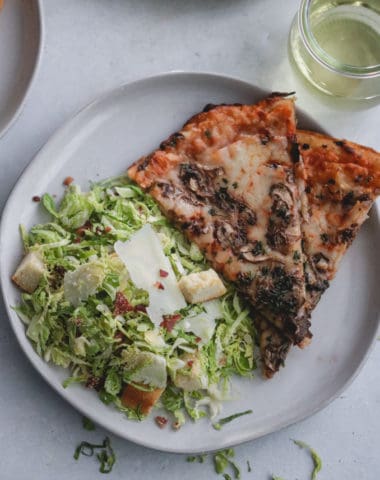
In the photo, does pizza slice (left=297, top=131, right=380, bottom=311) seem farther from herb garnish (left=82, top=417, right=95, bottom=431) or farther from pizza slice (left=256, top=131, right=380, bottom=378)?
herb garnish (left=82, top=417, right=95, bottom=431)

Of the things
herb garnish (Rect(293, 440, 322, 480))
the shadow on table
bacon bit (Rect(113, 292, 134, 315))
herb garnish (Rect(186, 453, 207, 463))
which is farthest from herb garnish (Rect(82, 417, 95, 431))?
the shadow on table

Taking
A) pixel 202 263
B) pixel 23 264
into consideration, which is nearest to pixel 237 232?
pixel 202 263

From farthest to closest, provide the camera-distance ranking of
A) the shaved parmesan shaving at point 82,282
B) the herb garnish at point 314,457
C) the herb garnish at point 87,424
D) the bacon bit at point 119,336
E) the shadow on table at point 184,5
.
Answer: the shadow on table at point 184,5 < the herb garnish at point 314,457 < the herb garnish at point 87,424 < the bacon bit at point 119,336 < the shaved parmesan shaving at point 82,282

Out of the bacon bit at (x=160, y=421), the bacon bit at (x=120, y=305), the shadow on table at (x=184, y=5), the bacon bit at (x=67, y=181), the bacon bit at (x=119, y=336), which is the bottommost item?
the bacon bit at (x=160, y=421)

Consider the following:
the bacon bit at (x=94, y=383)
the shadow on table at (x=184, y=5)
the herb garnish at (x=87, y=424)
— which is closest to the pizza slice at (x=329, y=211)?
the bacon bit at (x=94, y=383)

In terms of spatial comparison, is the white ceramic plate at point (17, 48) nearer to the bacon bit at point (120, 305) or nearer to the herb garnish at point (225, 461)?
the bacon bit at point (120, 305)

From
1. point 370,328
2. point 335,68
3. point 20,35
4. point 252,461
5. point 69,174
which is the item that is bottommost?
point 252,461

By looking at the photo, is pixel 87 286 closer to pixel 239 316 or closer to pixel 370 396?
pixel 239 316
